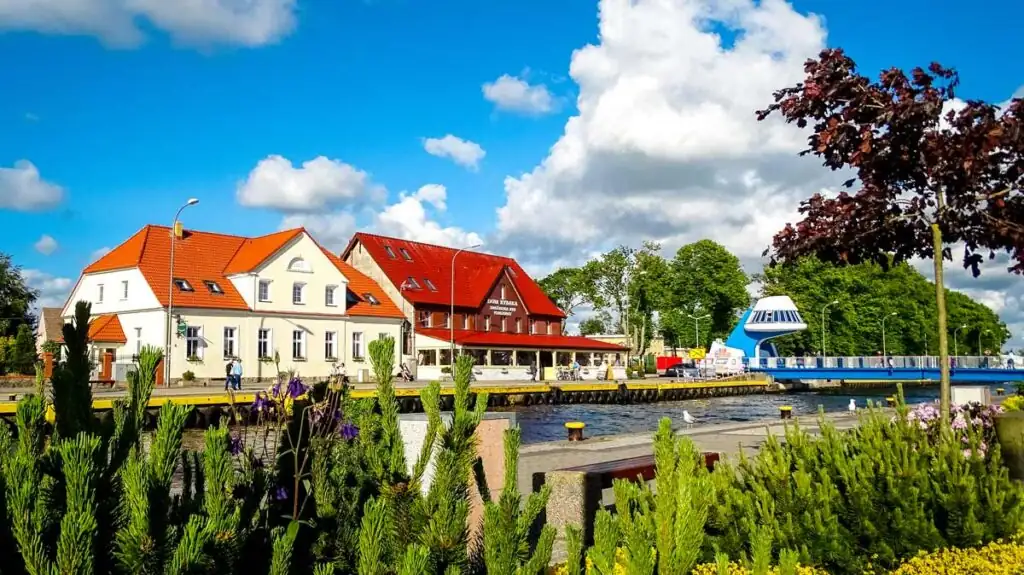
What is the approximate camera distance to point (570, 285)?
88.3 metres

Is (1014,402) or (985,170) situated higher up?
(985,170)

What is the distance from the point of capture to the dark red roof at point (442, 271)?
196 feet

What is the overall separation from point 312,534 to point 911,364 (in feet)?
217

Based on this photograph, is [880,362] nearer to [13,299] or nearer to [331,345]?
[331,345]

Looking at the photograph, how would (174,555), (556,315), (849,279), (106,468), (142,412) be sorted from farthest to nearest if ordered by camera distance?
(849,279) → (556,315) → (142,412) → (106,468) → (174,555)

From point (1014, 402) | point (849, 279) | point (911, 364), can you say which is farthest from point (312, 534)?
point (849, 279)

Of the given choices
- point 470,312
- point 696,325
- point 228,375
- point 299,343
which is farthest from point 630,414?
point 696,325

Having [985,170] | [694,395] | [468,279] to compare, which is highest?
[468,279]

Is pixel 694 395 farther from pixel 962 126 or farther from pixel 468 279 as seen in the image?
pixel 962 126

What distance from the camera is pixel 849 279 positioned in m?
85.5

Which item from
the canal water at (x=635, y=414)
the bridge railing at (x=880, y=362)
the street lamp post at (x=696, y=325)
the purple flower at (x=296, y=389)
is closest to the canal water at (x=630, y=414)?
the canal water at (x=635, y=414)

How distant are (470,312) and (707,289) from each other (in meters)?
29.0

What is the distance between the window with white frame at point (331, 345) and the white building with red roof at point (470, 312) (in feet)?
19.0

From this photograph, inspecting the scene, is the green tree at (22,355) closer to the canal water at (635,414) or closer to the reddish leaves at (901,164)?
the canal water at (635,414)
